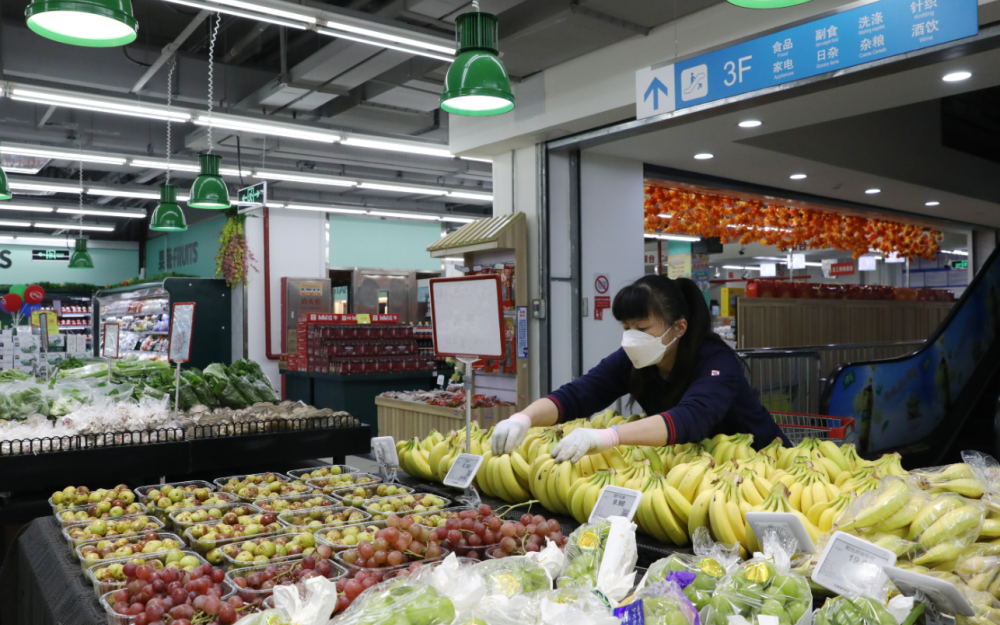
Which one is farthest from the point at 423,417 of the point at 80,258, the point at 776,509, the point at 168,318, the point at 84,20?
the point at 80,258

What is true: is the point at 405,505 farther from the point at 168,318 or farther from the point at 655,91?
the point at 168,318

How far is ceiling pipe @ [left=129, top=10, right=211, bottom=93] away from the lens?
6.63 metres

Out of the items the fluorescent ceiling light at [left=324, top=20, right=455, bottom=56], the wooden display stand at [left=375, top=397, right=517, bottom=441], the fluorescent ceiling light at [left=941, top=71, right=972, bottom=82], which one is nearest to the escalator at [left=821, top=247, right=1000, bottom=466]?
the fluorescent ceiling light at [left=941, top=71, right=972, bottom=82]

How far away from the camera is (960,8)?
12.2 feet

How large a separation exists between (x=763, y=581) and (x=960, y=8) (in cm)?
360

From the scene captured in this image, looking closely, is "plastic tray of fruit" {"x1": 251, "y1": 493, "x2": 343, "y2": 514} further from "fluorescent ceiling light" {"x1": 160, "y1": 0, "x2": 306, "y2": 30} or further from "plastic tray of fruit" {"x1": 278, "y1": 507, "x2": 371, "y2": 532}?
"fluorescent ceiling light" {"x1": 160, "y1": 0, "x2": 306, "y2": 30}

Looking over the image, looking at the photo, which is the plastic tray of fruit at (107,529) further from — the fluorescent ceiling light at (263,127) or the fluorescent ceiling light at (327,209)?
the fluorescent ceiling light at (327,209)

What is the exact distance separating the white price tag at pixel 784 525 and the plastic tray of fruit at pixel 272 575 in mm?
1029

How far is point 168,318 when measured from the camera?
38.2 feet

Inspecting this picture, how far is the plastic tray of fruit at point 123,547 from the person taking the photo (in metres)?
2.07

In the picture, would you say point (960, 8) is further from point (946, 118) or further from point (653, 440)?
point (946, 118)

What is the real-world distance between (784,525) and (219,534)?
5.32ft

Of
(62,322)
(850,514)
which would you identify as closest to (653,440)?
(850,514)

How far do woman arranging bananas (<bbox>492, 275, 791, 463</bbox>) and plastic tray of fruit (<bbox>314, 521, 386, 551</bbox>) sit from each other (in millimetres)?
664
